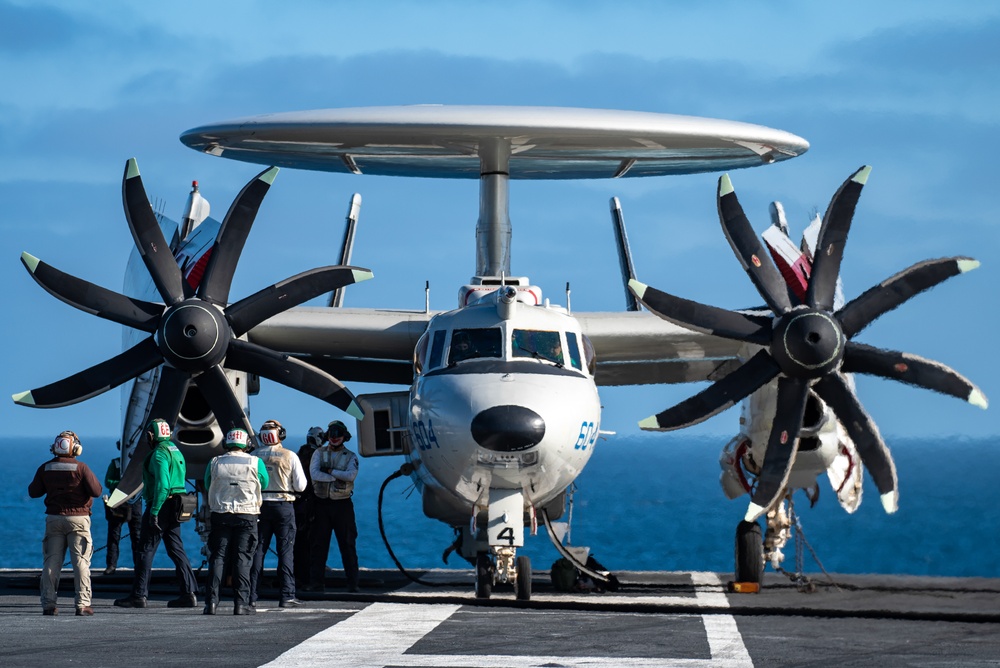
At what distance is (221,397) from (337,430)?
1639 millimetres

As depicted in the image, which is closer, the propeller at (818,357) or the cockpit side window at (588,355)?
the cockpit side window at (588,355)

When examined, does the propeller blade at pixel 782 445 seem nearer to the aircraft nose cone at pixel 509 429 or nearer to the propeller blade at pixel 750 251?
the propeller blade at pixel 750 251

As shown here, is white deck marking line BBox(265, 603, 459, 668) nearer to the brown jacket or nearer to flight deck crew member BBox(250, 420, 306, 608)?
flight deck crew member BBox(250, 420, 306, 608)

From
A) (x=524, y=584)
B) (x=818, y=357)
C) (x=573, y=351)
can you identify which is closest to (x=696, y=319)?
(x=818, y=357)

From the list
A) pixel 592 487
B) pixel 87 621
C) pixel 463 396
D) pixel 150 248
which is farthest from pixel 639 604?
pixel 592 487

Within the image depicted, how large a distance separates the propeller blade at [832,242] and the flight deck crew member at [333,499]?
6.37m

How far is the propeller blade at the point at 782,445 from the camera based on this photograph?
21.0 meters

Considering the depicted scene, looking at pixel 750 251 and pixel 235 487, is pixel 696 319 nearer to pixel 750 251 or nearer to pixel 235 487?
pixel 750 251

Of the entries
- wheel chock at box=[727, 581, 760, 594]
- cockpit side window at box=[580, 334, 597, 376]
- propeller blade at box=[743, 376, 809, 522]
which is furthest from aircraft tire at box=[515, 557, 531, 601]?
wheel chock at box=[727, 581, 760, 594]

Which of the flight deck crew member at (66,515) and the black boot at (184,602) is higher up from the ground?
the flight deck crew member at (66,515)

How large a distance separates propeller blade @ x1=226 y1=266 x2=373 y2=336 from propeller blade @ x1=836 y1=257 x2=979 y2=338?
6.36 meters

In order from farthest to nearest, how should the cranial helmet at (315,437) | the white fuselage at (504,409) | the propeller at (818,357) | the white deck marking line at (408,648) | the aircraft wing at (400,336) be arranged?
the aircraft wing at (400,336) → the cranial helmet at (315,437) → the propeller at (818,357) → the white fuselage at (504,409) → the white deck marking line at (408,648)

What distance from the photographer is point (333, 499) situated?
2147cm

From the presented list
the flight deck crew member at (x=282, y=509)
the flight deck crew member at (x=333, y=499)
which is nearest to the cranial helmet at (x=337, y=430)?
the flight deck crew member at (x=333, y=499)
